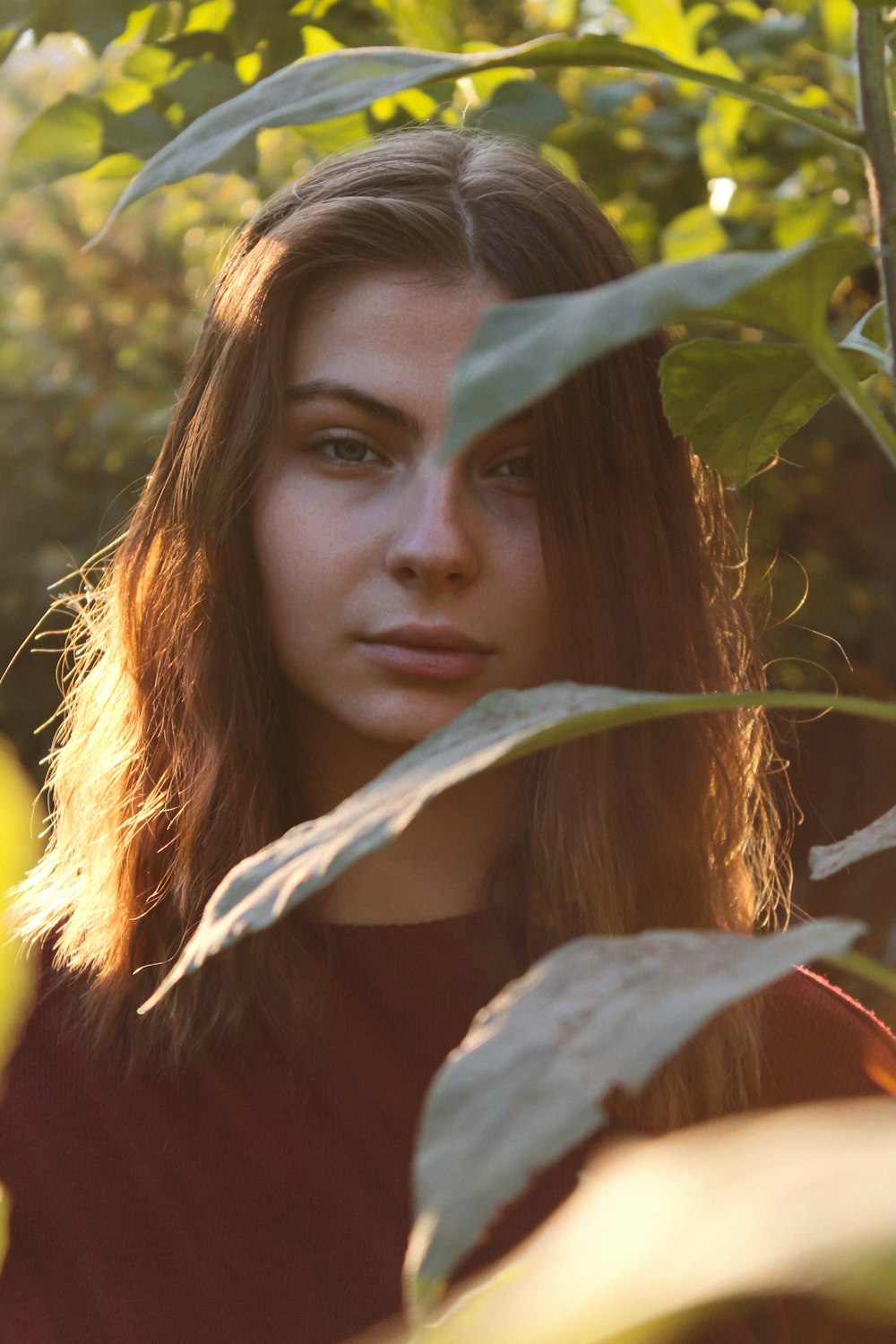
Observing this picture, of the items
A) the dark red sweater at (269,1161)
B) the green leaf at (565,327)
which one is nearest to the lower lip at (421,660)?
the dark red sweater at (269,1161)

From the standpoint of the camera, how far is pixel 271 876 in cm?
43

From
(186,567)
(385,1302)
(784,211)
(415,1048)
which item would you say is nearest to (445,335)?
(186,567)

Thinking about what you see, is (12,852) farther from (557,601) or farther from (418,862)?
(418,862)

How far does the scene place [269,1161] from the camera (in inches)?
49.9

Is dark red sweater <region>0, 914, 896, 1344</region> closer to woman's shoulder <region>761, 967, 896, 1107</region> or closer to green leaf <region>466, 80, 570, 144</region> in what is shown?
woman's shoulder <region>761, 967, 896, 1107</region>

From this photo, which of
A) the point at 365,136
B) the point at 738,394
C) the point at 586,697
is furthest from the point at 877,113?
the point at 365,136

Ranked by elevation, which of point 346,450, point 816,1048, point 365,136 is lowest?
point 816,1048

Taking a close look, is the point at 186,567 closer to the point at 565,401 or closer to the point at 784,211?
the point at 565,401

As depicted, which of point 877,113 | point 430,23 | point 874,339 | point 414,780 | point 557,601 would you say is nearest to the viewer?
point 414,780

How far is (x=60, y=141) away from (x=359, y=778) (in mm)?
648

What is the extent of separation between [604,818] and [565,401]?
0.39m

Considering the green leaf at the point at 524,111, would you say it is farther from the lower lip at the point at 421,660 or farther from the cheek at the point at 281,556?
the lower lip at the point at 421,660

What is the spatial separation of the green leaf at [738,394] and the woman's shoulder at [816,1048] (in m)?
0.83

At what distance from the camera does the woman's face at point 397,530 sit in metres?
1.16
